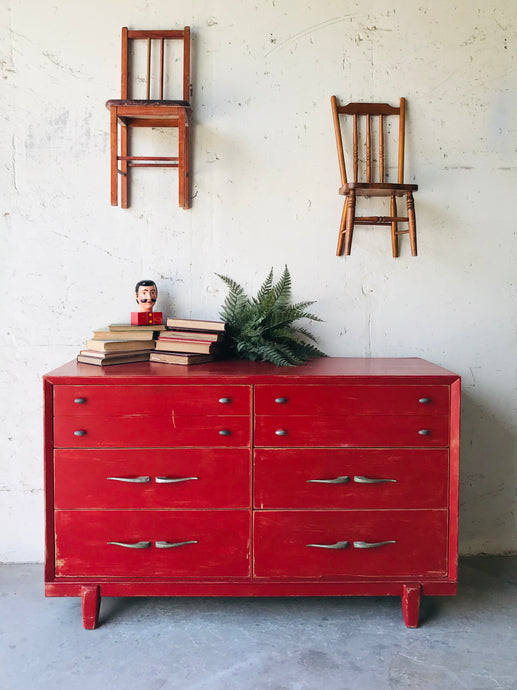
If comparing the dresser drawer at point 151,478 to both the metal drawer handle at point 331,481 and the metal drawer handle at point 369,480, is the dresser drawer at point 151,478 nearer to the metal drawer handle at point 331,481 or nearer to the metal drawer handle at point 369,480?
the metal drawer handle at point 331,481

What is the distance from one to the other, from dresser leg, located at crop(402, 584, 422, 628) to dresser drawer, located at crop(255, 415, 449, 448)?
21.2 inches

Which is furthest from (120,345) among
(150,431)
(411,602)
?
(411,602)

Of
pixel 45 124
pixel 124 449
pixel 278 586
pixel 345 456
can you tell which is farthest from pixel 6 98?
pixel 278 586

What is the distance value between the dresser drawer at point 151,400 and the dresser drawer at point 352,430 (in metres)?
0.13

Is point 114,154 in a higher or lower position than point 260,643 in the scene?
higher

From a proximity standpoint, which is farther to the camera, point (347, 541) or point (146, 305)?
point (146, 305)

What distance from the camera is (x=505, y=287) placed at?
2.87m

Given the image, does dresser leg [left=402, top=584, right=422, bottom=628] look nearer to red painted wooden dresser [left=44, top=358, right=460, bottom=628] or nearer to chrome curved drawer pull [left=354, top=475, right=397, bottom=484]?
red painted wooden dresser [left=44, top=358, right=460, bottom=628]

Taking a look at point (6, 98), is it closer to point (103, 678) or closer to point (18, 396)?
point (18, 396)

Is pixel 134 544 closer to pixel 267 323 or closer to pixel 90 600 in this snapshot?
pixel 90 600

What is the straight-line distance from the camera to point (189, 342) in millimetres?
2494

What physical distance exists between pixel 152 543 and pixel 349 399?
36.0 inches

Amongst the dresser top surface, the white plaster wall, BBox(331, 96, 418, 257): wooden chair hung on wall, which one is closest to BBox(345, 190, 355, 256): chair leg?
BBox(331, 96, 418, 257): wooden chair hung on wall

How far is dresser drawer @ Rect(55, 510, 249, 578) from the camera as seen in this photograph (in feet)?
7.37
